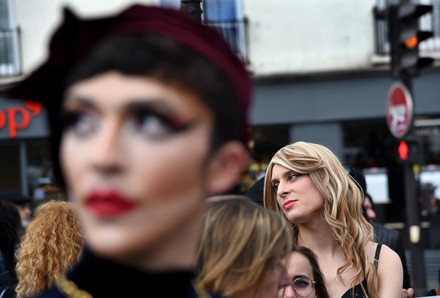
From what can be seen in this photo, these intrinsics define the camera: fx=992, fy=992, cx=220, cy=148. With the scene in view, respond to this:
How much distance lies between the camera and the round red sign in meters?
10.8

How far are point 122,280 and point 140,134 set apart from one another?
0.70 feet

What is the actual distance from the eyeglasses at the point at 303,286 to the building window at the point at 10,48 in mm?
13011

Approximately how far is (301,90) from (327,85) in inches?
16.6

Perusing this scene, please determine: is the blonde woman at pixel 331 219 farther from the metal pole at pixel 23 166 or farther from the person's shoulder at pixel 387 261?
the metal pole at pixel 23 166

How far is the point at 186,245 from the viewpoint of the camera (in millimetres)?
1412

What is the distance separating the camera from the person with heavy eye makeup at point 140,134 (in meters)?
1.29

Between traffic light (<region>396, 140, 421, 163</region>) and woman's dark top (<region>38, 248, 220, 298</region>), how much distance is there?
9753mm

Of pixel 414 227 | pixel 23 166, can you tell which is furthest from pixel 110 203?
pixel 23 166

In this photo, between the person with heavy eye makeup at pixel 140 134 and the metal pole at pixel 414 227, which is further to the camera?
the metal pole at pixel 414 227

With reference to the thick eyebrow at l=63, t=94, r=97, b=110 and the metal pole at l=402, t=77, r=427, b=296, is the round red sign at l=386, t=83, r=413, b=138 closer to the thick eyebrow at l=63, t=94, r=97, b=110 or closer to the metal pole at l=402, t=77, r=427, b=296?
the metal pole at l=402, t=77, r=427, b=296

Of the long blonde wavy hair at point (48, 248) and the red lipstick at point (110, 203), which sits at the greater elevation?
the red lipstick at point (110, 203)

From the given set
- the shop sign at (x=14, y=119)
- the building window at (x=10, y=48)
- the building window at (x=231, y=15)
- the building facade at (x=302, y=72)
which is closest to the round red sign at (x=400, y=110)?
the building facade at (x=302, y=72)

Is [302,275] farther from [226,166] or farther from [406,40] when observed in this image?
[406,40]

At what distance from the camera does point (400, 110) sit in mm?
11062
